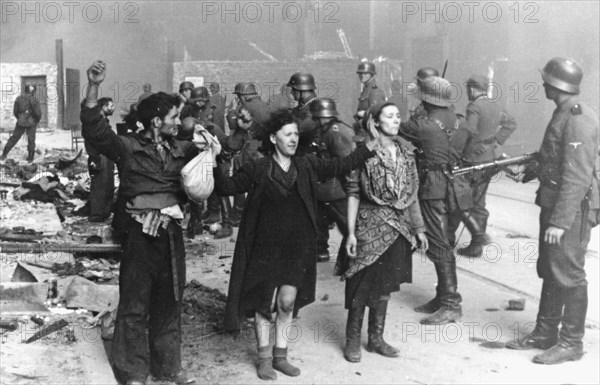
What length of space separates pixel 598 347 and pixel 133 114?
4.04 meters

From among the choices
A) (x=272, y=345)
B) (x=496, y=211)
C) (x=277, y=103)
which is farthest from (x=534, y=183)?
(x=272, y=345)

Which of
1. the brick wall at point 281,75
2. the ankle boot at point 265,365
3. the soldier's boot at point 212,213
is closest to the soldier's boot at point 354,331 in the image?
the ankle boot at point 265,365

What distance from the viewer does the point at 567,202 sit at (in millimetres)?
5102

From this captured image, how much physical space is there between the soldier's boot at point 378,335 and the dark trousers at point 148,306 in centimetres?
150

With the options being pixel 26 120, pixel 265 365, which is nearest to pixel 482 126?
pixel 265 365

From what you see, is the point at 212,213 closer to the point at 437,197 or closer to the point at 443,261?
the point at 437,197

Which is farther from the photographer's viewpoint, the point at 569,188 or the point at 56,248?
the point at 56,248

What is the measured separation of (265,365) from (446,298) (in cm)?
198

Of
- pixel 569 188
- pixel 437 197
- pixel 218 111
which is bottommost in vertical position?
pixel 437 197

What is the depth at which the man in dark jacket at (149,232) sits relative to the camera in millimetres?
4566

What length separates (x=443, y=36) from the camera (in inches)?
864

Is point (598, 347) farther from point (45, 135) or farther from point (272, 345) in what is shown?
point (45, 135)

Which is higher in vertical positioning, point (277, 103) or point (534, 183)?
point (277, 103)

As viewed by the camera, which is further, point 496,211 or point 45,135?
point 45,135
